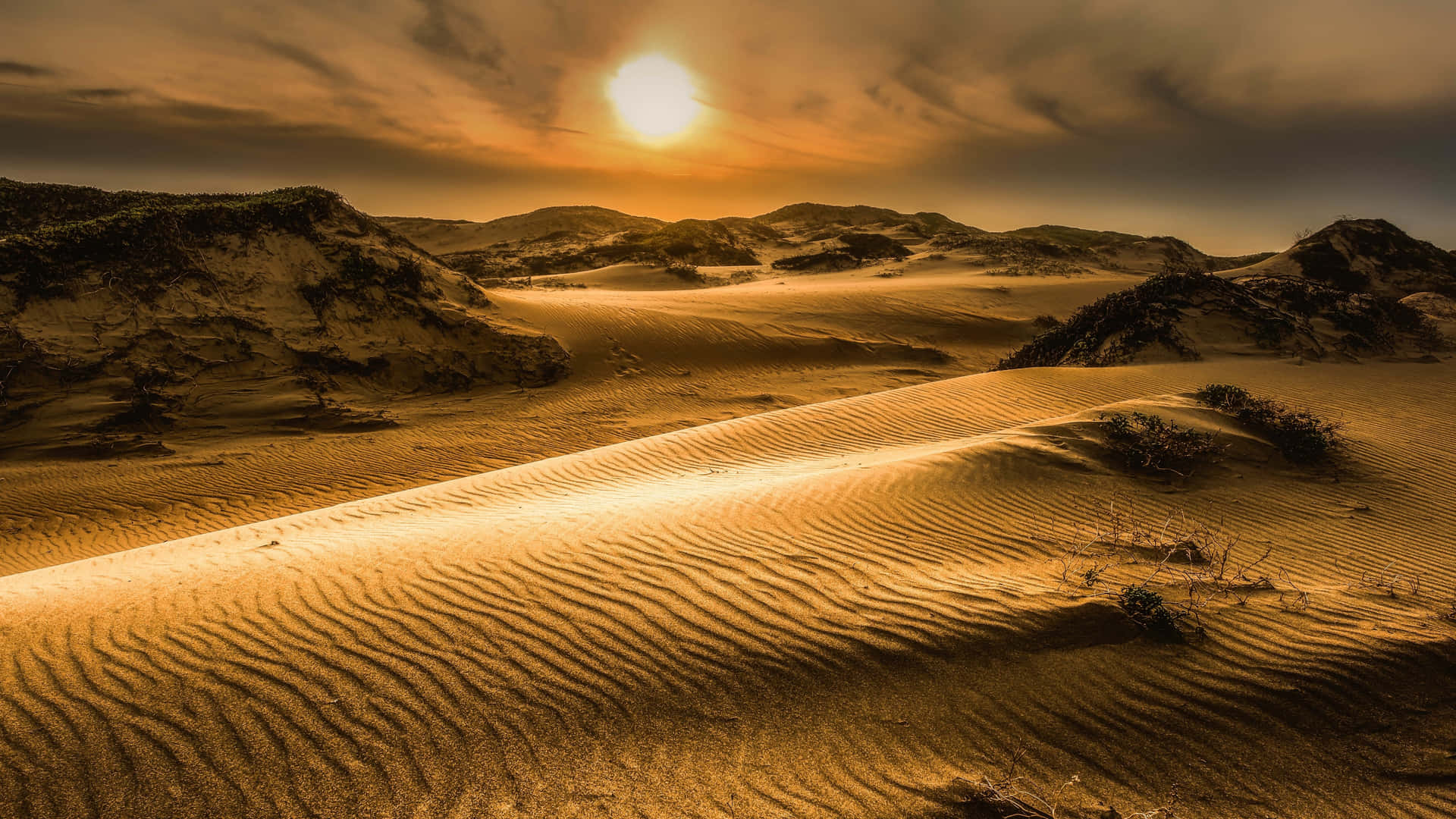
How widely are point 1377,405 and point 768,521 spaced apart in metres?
10.7

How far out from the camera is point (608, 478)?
26.3 feet

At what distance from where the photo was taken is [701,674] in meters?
3.67

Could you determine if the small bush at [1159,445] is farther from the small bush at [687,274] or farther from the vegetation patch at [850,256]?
the vegetation patch at [850,256]

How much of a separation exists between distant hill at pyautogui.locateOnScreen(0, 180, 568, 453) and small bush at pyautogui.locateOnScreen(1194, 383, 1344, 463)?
12540mm

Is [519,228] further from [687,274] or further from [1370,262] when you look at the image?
[1370,262]

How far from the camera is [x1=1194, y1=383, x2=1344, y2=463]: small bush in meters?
7.54

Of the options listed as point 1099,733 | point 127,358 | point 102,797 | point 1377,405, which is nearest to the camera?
point 102,797

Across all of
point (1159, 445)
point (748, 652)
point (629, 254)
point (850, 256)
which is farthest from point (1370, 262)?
point (629, 254)

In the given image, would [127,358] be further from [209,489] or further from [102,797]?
[102,797]

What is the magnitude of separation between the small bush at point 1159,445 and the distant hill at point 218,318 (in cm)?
1177

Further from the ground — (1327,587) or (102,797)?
(1327,587)

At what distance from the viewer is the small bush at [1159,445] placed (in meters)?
6.88

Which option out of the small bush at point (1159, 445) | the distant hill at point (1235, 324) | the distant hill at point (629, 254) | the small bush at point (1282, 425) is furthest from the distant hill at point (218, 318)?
the distant hill at point (629, 254)

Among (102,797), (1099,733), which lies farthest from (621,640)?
(1099,733)
